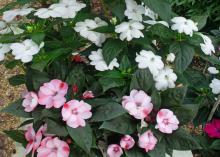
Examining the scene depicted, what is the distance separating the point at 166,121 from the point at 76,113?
321 millimetres

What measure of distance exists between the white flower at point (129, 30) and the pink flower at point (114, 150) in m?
0.39

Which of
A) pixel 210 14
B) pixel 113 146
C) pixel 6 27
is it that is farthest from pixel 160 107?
pixel 210 14

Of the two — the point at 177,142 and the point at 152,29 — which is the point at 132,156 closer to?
the point at 177,142

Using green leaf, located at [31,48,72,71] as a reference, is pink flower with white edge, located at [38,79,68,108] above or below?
below

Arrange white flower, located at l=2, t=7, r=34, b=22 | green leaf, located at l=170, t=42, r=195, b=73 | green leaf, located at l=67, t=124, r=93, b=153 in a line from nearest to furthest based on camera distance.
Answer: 1. green leaf, located at l=67, t=124, r=93, b=153
2. green leaf, located at l=170, t=42, r=195, b=73
3. white flower, located at l=2, t=7, r=34, b=22

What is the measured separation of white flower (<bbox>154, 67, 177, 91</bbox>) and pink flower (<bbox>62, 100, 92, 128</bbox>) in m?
0.30

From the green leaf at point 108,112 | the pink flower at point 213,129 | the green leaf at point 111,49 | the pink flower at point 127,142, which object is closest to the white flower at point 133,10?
the green leaf at point 111,49

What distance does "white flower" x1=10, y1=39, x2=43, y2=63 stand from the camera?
1562 mm

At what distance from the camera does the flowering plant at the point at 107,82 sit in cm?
156

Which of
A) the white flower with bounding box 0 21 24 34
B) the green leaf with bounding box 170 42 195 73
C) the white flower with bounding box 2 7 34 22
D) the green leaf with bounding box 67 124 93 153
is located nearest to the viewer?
the green leaf with bounding box 67 124 93 153

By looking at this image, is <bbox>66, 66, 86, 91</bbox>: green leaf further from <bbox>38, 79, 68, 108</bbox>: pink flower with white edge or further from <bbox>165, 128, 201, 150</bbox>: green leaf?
<bbox>165, 128, 201, 150</bbox>: green leaf

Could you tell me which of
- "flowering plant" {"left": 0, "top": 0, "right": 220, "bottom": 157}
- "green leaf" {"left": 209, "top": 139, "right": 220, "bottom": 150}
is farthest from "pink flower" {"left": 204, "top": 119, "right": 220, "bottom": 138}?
"flowering plant" {"left": 0, "top": 0, "right": 220, "bottom": 157}

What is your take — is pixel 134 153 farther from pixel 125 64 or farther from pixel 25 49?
pixel 25 49

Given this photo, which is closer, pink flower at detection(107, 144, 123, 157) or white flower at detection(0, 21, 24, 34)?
pink flower at detection(107, 144, 123, 157)
